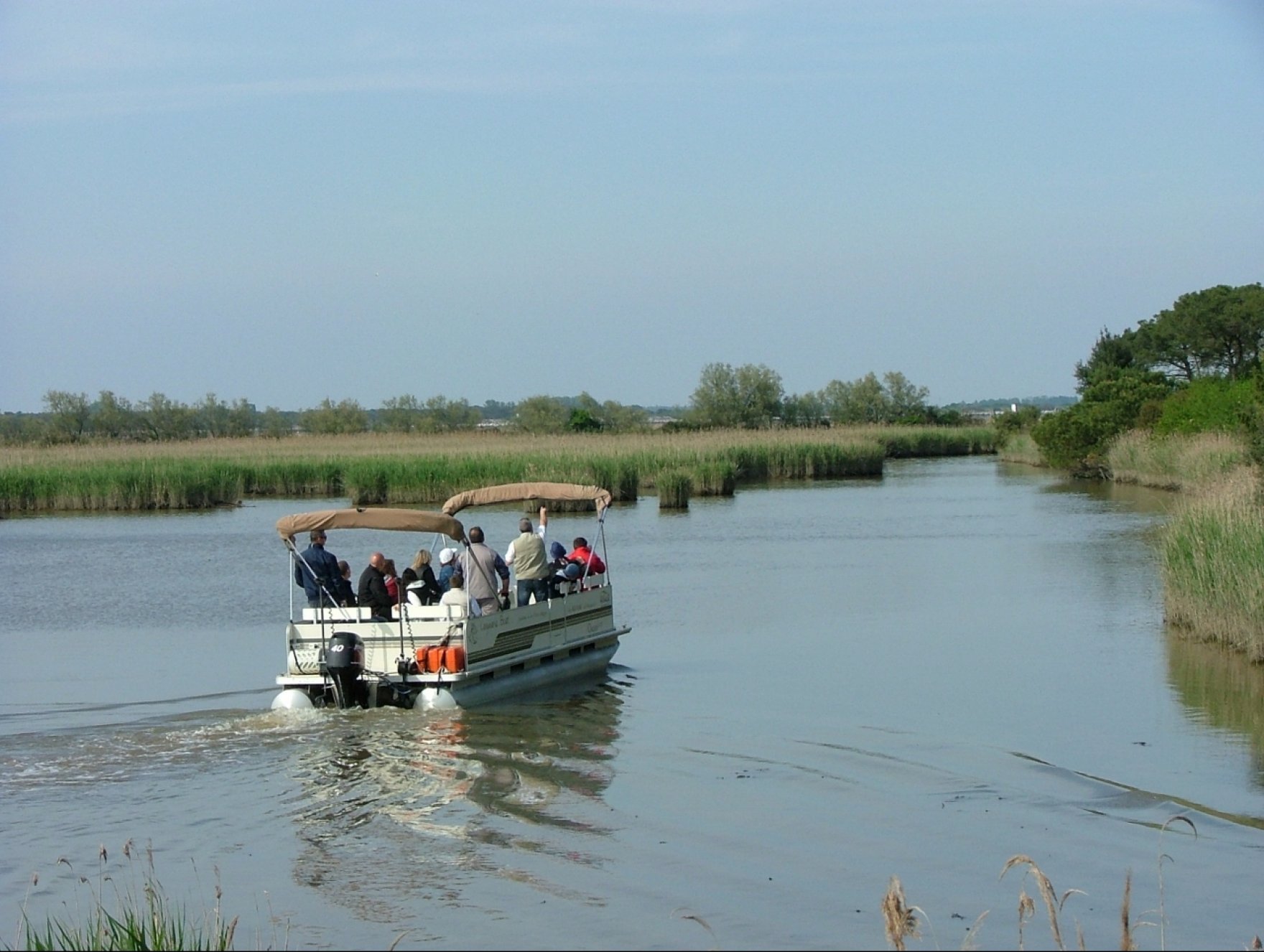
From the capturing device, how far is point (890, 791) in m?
11.8

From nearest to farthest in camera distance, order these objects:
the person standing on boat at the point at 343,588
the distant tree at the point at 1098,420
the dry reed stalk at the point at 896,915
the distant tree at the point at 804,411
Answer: the dry reed stalk at the point at 896,915 → the person standing on boat at the point at 343,588 → the distant tree at the point at 1098,420 → the distant tree at the point at 804,411

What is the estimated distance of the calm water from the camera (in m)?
8.90

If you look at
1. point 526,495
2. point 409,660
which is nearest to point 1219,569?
point 526,495

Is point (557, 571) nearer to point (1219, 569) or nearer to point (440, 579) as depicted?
point (440, 579)

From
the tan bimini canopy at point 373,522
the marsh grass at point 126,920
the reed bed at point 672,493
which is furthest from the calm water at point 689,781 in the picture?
the reed bed at point 672,493

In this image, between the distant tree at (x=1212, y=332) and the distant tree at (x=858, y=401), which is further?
the distant tree at (x=858, y=401)

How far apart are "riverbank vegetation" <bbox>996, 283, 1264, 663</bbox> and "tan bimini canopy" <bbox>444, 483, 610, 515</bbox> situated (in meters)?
7.54

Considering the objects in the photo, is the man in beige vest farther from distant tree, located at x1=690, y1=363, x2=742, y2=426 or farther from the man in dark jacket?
distant tree, located at x1=690, y1=363, x2=742, y2=426

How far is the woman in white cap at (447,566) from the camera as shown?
16.3m

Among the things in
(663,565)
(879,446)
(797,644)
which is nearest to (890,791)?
(797,644)

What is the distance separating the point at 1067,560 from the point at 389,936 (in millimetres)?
23361

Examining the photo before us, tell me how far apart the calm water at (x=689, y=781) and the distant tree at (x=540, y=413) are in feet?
307

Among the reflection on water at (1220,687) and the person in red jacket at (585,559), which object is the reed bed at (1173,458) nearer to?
the reflection on water at (1220,687)

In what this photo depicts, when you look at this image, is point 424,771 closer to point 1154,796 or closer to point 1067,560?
point 1154,796
